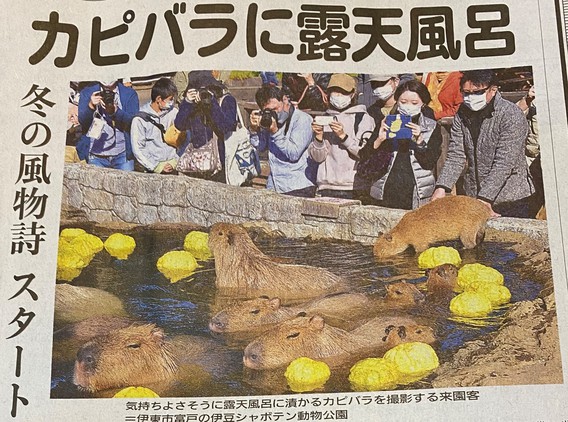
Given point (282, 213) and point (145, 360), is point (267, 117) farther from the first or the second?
point (145, 360)

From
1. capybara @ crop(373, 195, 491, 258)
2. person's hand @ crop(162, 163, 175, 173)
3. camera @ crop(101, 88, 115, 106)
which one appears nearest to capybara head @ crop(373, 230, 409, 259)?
capybara @ crop(373, 195, 491, 258)

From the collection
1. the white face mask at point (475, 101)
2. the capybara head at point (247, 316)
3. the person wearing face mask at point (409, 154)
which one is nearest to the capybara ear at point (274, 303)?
the capybara head at point (247, 316)

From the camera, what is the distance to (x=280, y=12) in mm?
1129

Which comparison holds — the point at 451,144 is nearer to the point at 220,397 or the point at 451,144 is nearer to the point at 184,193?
the point at 184,193

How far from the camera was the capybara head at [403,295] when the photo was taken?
39.8 inches

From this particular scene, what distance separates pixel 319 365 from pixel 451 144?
0.42 metres

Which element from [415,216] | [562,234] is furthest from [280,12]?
[562,234]

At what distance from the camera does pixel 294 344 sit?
97cm

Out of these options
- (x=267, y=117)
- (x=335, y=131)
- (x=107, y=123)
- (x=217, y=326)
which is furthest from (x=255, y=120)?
(x=217, y=326)

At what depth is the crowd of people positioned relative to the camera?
3.58 ft

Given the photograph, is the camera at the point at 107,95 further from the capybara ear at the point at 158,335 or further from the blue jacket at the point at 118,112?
the capybara ear at the point at 158,335

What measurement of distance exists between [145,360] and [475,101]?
0.66 m

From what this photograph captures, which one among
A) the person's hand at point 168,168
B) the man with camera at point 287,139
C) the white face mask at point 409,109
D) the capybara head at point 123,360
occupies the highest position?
the white face mask at point 409,109

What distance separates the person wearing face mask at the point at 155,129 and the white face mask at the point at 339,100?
259 millimetres
